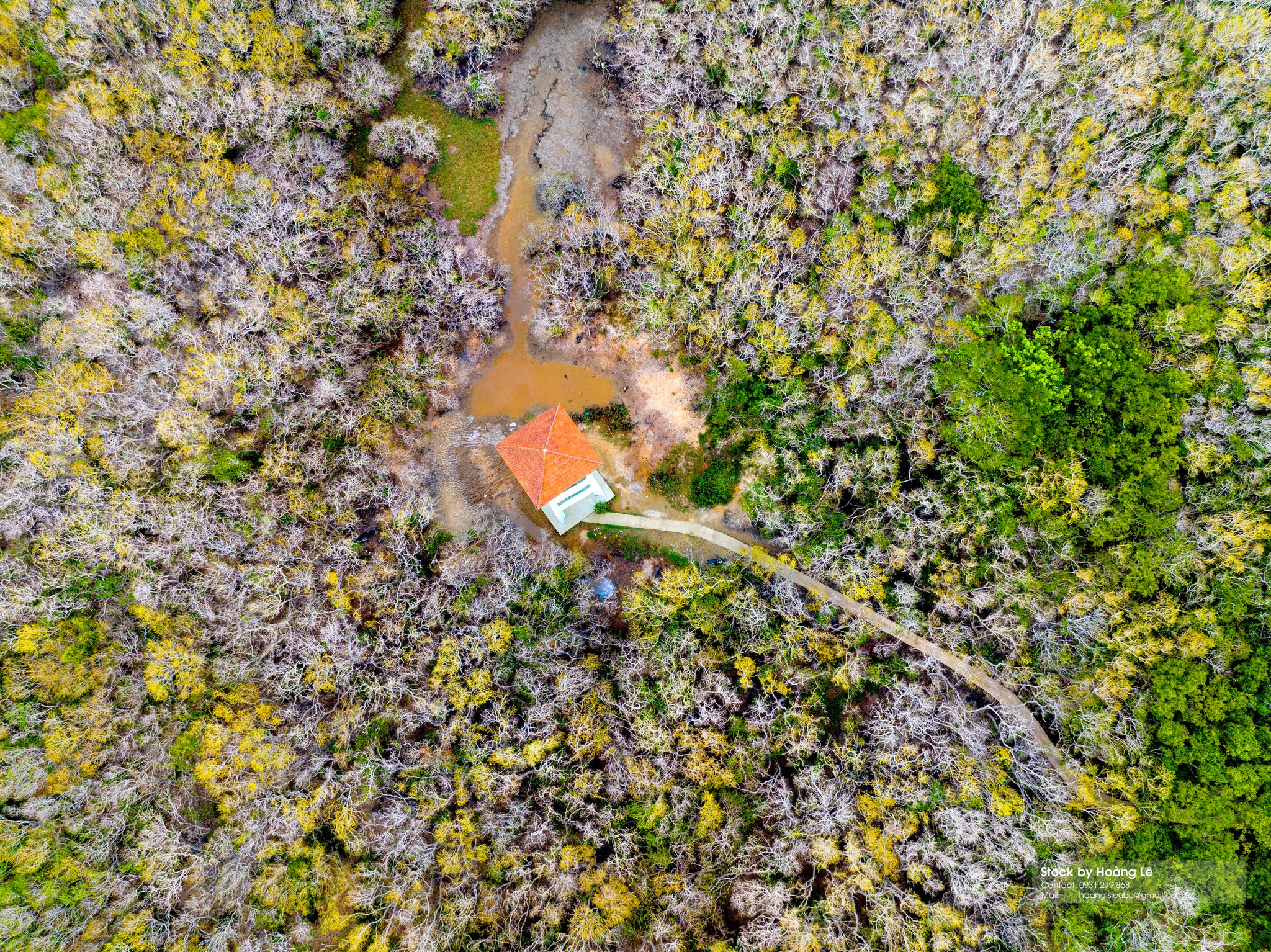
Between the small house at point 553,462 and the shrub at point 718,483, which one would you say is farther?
the shrub at point 718,483

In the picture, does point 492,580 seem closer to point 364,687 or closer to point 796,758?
point 364,687

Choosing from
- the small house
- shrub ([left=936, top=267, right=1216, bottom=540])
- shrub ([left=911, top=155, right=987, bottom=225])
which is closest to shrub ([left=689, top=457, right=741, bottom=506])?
the small house

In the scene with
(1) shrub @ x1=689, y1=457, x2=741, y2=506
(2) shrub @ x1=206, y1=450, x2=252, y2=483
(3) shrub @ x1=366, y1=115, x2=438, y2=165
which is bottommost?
(1) shrub @ x1=689, y1=457, x2=741, y2=506

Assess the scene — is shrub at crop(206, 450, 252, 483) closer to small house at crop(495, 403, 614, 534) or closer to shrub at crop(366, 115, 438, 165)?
small house at crop(495, 403, 614, 534)

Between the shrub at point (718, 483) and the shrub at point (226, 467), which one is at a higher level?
the shrub at point (226, 467)

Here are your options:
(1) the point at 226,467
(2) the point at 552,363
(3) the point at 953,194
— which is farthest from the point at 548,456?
(3) the point at 953,194

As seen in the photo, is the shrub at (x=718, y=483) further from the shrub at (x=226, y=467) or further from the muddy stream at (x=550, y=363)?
the shrub at (x=226, y=467)

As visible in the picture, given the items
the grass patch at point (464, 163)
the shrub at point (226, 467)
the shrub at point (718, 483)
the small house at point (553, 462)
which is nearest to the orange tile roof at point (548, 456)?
the small house at point (553, 462)
